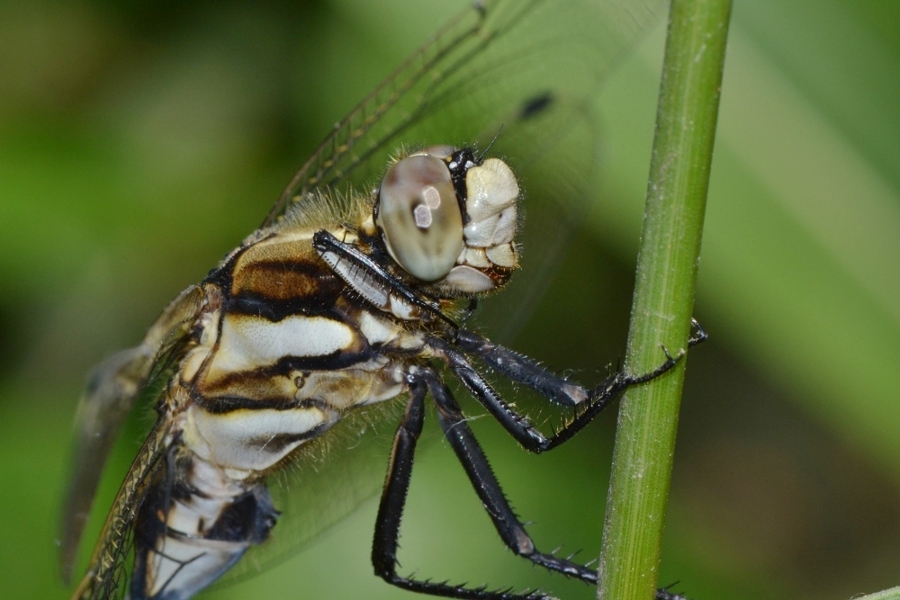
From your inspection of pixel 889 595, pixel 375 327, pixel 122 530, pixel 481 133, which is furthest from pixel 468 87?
pixel 889 595

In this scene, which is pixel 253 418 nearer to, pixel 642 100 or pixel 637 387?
pixel 637 387

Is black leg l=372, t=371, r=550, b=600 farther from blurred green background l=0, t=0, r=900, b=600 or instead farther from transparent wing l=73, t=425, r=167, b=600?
blurred green background l=0, t=0, r=900, b=600

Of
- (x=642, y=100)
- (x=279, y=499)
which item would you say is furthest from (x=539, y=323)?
(x=279, y=499)

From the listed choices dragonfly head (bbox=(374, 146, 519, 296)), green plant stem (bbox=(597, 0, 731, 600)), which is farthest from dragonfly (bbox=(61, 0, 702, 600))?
green plant stem (bbox=(597, 0, 731, 600))

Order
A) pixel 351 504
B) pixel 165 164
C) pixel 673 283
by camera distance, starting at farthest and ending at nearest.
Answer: pixel 165 164
pixel 351 504
pixel 673 283

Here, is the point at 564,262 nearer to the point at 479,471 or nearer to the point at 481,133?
the point at 481,133

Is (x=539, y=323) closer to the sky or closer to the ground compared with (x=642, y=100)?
closer to the ground
